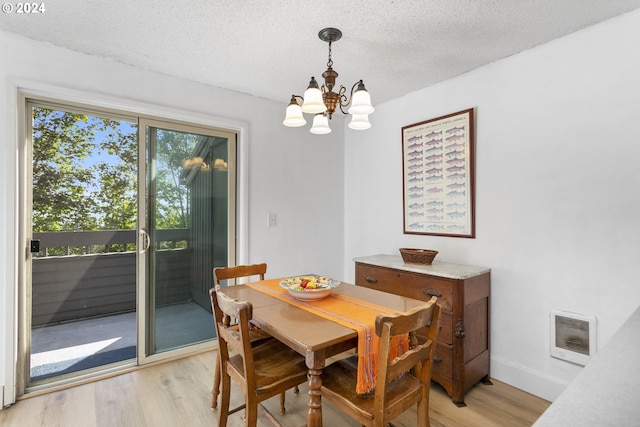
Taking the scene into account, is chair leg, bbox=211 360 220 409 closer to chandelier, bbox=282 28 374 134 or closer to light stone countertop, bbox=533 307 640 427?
chandelier, bbox=282 28 374 134

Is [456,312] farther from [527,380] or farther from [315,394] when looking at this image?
[315,394]

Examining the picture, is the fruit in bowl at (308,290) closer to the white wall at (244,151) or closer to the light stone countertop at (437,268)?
the light stone countertop at (437,268)

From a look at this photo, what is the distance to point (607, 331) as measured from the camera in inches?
75.7

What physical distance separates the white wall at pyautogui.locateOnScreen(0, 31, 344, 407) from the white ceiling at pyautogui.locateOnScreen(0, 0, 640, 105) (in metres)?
0.14

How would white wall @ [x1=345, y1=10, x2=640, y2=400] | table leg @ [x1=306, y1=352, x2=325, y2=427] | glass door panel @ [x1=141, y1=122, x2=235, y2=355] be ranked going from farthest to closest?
glass door panel @ [x1=141, y1=122, x2=235, y2=355] → white wall @ [x1=345, y1=10, x2=640, y2=400] → table leg @ [x1=306, y1=352, x2=325, y2=427]

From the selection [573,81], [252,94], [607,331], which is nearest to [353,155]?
[252,94]

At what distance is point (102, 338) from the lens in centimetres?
284

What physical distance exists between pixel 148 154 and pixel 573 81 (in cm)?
314

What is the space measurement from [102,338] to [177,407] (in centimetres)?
130

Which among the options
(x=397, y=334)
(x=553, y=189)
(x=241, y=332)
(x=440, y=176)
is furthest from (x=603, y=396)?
(x=440, y=176)

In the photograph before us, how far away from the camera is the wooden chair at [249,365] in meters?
1.42
